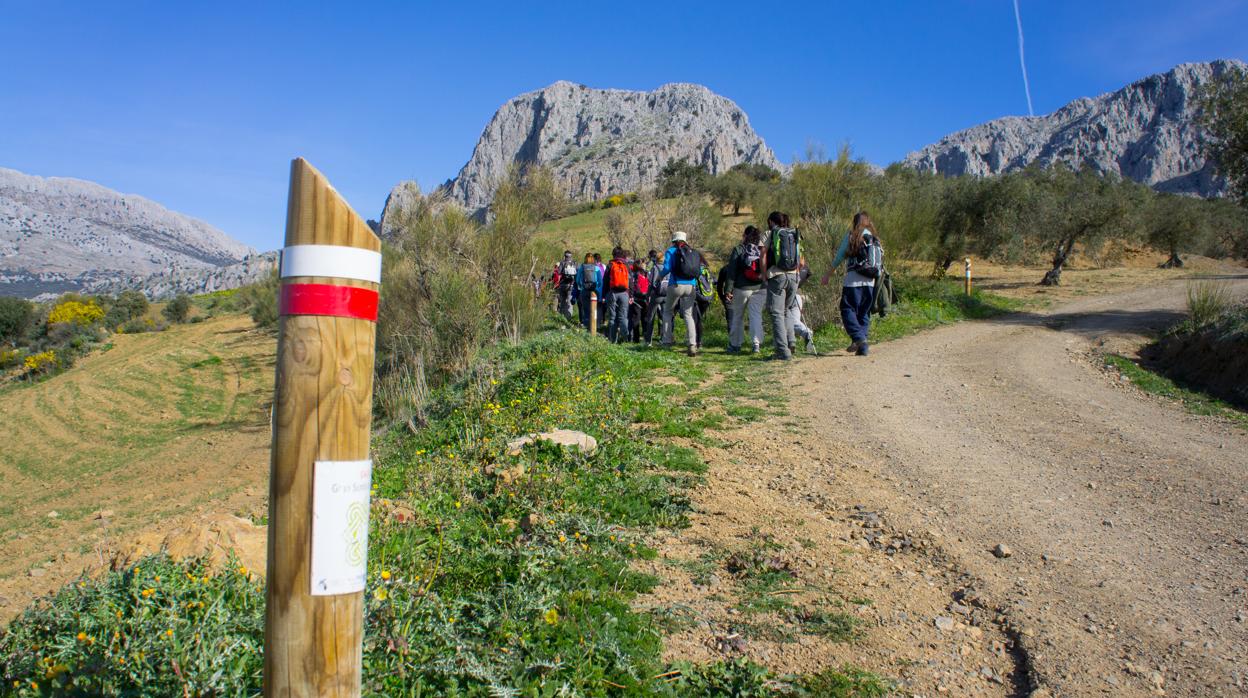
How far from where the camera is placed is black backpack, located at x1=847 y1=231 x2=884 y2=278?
9.21 m

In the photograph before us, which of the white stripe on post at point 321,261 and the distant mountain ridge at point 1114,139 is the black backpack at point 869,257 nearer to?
the white stripe on post at point 321,261

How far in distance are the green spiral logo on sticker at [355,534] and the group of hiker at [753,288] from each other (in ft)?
27.7

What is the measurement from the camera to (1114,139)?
88.1 m

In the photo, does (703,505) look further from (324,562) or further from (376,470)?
(324,562)

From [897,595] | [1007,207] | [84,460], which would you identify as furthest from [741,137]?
[897,595]

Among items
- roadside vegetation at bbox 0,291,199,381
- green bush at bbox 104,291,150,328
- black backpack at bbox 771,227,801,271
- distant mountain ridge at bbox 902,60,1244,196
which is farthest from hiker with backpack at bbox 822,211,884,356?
distant mountain ridge at bbox 902,60,1244,196

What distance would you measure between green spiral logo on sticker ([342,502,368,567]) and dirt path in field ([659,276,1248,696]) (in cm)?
184

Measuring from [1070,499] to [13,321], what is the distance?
53739 mm

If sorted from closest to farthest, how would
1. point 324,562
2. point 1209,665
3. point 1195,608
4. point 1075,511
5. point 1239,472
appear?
1. point 324,562
2. point 1209,665
3. point 1195,608
4. point 1075,511
5. point 1239,472

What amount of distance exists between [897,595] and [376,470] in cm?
432

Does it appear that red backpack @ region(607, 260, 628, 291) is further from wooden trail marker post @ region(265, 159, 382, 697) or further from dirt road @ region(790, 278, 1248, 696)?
wooden trail marker post @ region(265, 159, 382, 697)

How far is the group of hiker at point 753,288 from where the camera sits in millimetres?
9531

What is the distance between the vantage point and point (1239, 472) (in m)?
5.29

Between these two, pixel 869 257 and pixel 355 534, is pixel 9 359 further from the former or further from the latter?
pixel 355 534
